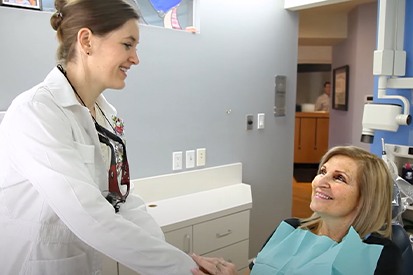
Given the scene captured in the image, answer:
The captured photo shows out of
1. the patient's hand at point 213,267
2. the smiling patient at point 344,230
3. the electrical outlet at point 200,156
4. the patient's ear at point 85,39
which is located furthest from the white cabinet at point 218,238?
the patient's ear at point 85,39

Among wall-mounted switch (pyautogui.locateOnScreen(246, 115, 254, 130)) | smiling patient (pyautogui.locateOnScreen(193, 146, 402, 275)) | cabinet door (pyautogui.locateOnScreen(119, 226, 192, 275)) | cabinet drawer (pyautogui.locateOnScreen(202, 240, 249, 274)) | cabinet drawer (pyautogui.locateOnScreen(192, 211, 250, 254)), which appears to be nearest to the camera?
smiling patient (pyautogui.locateOnScreen(193, 146, 402, 275))

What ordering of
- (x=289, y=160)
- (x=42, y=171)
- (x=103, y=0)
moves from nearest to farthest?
(x=42, y=171) < (x=103, y=0) < (x=289, y=160)

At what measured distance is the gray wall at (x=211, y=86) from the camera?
6.73 ft

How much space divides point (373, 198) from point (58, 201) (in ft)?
3.54

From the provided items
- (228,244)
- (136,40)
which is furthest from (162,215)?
(136,40)

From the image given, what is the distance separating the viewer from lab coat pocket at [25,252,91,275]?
1221mm

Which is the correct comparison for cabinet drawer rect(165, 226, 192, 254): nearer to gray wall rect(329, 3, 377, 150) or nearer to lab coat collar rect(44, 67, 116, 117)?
lab coat collar rect(44, 67, 116, 117)

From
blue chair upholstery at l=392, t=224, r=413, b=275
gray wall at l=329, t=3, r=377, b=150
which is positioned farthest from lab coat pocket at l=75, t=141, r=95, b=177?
gray wall at l=329, t=3, r=377, b=150

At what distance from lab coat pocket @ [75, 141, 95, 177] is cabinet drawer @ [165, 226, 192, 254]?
100 cm

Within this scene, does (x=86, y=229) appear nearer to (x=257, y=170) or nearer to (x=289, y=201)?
(x=257, y=170)

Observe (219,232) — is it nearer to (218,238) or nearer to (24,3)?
(218,238)

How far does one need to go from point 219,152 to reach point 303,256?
1534 mm

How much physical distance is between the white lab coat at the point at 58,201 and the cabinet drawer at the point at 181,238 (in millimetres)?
855

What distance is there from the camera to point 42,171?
1.05 m
